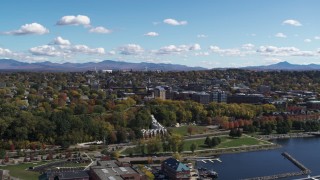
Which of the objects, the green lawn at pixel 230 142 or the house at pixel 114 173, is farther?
the green lawn at pixel 230 142

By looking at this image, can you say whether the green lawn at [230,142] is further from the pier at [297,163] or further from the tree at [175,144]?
the pier at [297,163]

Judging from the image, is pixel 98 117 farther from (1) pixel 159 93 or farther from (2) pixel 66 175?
(1) pixel 159 93

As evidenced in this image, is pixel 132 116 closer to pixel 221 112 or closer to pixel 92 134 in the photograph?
pixel 92 134

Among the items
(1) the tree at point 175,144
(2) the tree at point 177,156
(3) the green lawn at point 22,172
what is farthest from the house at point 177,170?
(3) the green lawn at point 22,172

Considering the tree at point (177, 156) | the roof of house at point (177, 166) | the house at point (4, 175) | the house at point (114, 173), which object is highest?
the house at point (114, 173)

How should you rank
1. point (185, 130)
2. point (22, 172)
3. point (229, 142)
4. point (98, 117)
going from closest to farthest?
1. point (22, 172)
2. point (229, 142)
3. point (98, 117)
4. point (185, 130)

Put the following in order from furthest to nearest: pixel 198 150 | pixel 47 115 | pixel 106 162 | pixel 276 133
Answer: pixel 276 133
pixel 47 115
pixel 198 150
pixel 106 162

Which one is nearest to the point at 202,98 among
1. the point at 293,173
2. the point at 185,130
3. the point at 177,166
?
the point at 185,130

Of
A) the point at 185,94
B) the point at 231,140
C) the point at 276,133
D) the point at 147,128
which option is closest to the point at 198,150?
the point at 231,140
